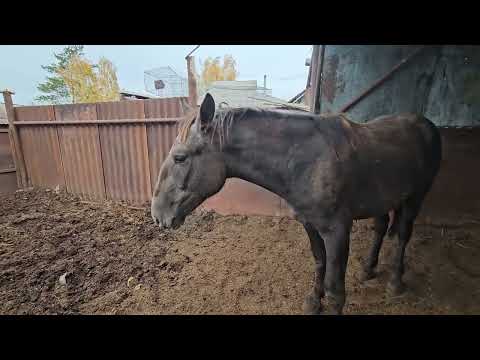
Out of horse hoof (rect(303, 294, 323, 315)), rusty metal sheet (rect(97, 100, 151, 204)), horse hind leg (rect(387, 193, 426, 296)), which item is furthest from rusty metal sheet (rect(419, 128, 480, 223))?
rusty metal sheet (rect(97, 100, 151, 204))

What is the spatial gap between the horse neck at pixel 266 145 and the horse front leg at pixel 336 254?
47cm

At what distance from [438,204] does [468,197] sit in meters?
A: 0.44

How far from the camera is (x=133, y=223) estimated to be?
4.55m

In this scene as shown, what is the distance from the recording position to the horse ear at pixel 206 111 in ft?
5.45

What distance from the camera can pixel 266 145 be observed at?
1.79m

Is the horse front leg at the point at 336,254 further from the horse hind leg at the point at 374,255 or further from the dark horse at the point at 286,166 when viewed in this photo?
the horse hind leg at the point at 374,255

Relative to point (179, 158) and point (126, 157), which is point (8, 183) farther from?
point (179, 158)

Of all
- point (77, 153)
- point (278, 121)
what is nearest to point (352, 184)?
point (278, 121)

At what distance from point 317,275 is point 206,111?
6.33 ft

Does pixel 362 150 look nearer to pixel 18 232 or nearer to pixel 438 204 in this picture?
pixel 438 204

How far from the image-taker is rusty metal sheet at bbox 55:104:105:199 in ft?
18.2

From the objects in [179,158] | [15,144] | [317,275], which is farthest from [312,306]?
[15,144]

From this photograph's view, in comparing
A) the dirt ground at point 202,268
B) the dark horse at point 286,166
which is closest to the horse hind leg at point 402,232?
the dirt ground at point 202,268

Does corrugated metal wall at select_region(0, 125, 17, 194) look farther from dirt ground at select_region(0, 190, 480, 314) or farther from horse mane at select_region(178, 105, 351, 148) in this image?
horse mane at select_region(178, 105, 351, 148)
